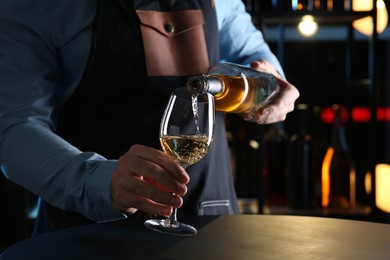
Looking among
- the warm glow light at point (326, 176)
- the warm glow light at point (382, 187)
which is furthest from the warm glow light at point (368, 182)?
the warm glow light at point (326, 176)

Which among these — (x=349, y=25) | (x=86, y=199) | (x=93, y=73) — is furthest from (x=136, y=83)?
(x=349, y=25)

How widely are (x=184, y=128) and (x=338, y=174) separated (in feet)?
5.55

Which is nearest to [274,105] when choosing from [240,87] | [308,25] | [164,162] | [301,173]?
[240,87]

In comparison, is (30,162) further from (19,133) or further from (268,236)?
(268,236)

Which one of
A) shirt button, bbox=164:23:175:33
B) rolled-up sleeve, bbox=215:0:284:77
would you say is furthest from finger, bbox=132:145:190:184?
rolled-up sleeve, bbox=215:0:284:77

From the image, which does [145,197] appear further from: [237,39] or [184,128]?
[237,39]

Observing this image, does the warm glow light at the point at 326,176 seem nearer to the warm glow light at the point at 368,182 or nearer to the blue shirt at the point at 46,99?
the warm glow light at the point at 368,182

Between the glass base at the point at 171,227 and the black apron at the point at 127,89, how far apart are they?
341 millimetres

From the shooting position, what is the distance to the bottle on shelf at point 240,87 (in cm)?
150

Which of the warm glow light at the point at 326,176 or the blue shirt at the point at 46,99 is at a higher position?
the blue shirt at the point at 46,99

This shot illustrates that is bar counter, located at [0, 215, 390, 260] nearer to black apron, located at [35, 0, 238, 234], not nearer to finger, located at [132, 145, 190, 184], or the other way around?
finger, located at [132, 145, 190, 184]

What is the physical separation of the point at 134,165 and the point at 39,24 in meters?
0.52

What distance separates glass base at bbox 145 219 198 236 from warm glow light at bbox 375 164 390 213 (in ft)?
5.57

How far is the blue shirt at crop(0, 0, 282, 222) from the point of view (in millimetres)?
1251
